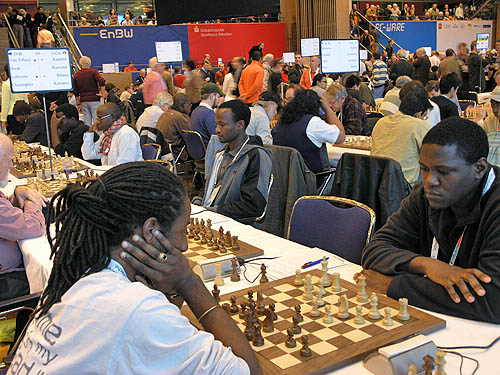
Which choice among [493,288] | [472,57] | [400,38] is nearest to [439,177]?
[493,288]

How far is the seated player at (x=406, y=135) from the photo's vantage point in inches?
157

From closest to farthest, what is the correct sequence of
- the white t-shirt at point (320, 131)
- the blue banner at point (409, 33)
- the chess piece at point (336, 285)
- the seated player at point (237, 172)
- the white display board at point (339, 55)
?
the chess piece at point (336, 285) < the seated player at point (237, 172) < the white t-shirt at point (320, 131) < the white display board at point (339, 55) < the blue banner at point (409, 33)

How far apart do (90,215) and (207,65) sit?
11.8 m

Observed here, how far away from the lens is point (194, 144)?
6.25 meters

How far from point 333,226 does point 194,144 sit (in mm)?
3920

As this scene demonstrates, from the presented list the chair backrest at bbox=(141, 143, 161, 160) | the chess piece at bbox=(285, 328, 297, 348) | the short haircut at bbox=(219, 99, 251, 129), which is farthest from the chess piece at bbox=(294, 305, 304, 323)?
the chair backrest at bbox=(141, 143, 161, 160)

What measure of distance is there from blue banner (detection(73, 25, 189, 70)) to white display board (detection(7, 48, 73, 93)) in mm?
10686

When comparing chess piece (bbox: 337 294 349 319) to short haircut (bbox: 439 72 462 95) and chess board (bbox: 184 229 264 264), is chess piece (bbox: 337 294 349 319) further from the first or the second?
short haircut (bbox: 439 72 462 95)

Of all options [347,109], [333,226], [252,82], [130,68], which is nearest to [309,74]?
[252,82]

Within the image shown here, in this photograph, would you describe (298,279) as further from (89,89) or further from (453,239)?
(89,89)

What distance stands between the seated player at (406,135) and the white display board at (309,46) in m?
6.29

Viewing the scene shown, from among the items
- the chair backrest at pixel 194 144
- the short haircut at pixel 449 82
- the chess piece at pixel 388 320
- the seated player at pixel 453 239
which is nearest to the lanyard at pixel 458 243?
the seated player at pixel 453 239

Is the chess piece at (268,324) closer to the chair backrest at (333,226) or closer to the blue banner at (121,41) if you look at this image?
the chair backrest at (333,226)

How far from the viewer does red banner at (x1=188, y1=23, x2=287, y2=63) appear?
1627 cm
